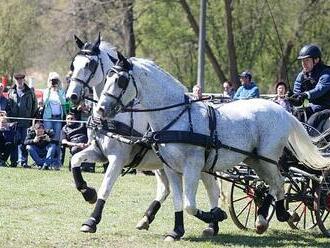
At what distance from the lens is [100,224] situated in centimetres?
1016

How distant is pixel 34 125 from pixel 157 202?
7.58 metres

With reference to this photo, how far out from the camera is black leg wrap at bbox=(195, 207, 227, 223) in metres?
8.97

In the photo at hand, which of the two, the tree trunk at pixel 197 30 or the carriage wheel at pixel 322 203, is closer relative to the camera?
the carriage wheel at pixel 322 203

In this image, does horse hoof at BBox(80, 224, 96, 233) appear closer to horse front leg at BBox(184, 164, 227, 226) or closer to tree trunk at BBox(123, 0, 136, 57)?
horse front leg at BBox(184, 164, 227, 226)

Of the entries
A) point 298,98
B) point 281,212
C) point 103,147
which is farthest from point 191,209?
point 298,98

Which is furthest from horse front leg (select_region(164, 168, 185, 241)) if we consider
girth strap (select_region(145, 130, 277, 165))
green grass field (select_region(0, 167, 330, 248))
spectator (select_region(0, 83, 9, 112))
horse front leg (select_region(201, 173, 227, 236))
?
spectator (select_region(0, 83, 9, 112))

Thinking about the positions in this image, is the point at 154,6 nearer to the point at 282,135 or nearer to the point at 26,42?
the point at 26,42

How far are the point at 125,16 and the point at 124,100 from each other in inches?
959

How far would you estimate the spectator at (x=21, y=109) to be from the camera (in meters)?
17.5

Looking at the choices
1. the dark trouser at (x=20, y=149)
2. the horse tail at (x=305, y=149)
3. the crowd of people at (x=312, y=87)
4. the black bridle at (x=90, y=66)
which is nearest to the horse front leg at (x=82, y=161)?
the black bridle at (x=90, y=66)

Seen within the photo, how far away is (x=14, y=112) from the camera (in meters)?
17.8

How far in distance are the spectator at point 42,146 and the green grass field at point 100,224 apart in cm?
238

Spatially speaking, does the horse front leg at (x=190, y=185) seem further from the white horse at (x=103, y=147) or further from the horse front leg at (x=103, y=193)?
the horse front leg at (x=103, y=193)

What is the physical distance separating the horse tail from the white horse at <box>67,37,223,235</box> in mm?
1045
